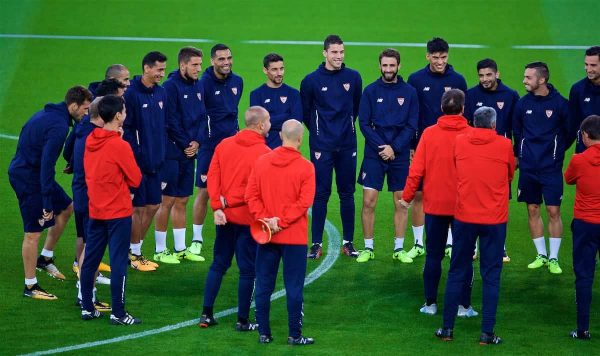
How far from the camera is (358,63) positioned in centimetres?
2402

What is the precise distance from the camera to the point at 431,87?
14203 mm

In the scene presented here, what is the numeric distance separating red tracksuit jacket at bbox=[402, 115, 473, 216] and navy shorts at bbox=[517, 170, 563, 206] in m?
2.41

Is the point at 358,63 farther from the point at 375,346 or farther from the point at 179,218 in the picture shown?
the point at 375,346

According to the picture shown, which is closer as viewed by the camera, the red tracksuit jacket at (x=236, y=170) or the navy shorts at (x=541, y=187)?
the red tracksuit jacket at (x=236, y=170)

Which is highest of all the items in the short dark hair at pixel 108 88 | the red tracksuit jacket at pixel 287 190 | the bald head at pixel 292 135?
the short dark hair at pixel 108 88

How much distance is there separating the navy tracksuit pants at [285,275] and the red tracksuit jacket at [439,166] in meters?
1.48

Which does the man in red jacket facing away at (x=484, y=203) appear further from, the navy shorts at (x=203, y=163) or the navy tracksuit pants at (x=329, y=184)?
the navy shorts at (x=203, y=163)

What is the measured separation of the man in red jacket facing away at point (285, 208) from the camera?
10.5m

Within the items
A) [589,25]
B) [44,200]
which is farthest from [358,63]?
[44,200]

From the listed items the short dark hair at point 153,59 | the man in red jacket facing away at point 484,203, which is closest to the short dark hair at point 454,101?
the man in red jacket facing away at point 484,203

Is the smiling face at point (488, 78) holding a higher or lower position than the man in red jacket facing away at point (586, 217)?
higher

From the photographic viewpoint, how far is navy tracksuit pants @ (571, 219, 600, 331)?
435 inches

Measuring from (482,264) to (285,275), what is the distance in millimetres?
1923

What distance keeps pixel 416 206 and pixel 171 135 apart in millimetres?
3213
